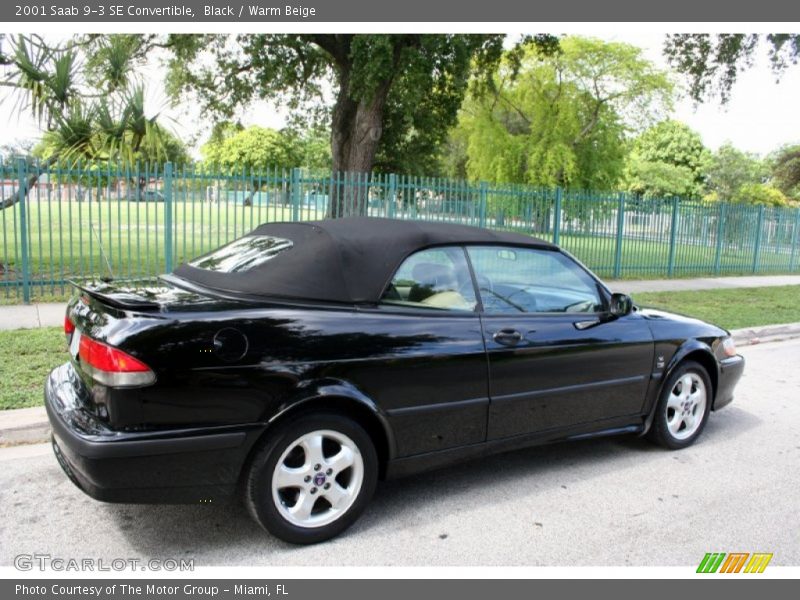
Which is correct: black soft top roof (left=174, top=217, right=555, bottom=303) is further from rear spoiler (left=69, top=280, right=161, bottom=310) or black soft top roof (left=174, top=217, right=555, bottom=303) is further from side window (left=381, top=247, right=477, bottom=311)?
rear spoiler (left=69, top=280, right=161, bottom=310)

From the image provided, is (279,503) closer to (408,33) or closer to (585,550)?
(585,550)

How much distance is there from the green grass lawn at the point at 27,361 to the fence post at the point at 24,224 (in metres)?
2.18

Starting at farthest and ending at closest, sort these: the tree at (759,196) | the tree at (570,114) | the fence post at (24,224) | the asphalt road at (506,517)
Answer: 1. the tree at (759,196)
2. the tree at (570,114)
3. the fence post at (24,224)
4. the asphalt road at (506,517)

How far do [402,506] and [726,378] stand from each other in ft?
9.46

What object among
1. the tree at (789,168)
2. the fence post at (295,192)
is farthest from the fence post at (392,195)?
the tree at (789,168)

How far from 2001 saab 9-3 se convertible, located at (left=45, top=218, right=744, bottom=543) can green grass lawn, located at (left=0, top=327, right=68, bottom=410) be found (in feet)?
6.00

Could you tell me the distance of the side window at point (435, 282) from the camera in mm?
3785

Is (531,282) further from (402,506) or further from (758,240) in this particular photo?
(758,240)

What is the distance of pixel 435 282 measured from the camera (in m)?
3.93

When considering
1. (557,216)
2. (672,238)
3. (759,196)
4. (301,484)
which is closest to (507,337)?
(301,484)

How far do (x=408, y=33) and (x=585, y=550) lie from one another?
12.7m

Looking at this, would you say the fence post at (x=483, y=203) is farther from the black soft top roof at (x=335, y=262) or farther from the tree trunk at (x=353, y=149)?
the black soft top roof at (x=335, y=262)

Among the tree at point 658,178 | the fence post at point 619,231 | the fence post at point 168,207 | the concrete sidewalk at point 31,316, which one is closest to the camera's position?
the concrete sidewalk at point 31,316

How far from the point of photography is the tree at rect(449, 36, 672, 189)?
36188mm
